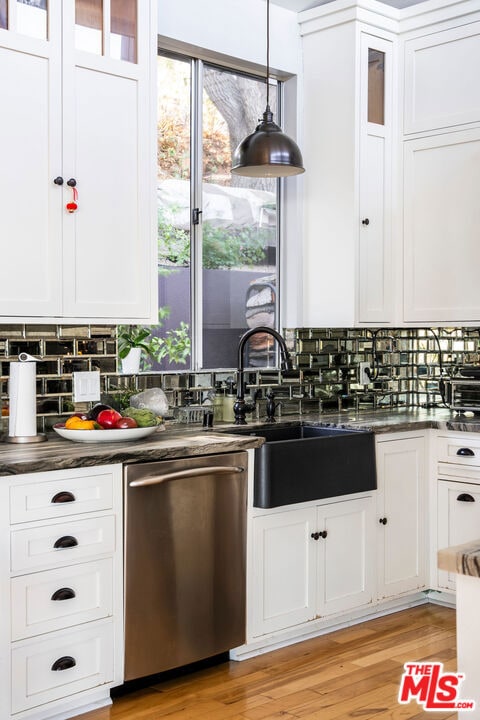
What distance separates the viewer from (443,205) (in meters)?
4.27

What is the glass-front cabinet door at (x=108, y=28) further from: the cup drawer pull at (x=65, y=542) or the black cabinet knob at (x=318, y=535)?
the black cabinet knob at (x=318, y=535)

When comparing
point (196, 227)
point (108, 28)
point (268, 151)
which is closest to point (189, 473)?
point (268, 151)

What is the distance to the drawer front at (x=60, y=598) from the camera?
2662mm

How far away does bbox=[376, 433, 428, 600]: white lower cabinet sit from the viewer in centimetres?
388

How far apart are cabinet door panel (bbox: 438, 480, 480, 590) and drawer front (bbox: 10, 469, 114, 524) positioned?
1776mm

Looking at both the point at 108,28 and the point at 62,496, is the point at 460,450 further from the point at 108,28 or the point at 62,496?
the point at 108,28

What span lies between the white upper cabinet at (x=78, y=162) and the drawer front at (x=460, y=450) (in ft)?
4.95

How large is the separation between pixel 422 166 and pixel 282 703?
2.61 meters

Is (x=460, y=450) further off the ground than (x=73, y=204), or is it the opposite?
(x=73, y=204)

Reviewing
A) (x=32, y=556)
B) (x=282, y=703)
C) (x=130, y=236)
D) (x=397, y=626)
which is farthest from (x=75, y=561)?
(x=397, y=626)

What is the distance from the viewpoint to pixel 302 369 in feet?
14.6

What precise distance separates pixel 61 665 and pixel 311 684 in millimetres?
903

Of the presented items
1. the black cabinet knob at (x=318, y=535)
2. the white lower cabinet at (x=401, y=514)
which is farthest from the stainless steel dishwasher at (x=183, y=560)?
the white lower cabinet at (x=401, y=514)

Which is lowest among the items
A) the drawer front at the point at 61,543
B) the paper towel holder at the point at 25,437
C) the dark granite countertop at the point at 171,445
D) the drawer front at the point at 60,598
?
the drawer front at the point at 60,598
